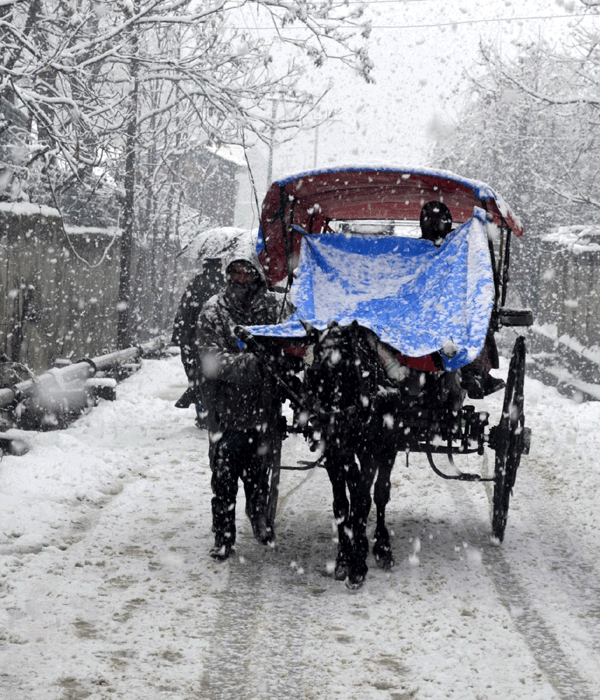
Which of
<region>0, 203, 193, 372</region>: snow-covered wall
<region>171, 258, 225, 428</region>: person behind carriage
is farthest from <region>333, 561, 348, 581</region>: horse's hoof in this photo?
<region>0, 203, 193, 372</region>: snow-covered wall

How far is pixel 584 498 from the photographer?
828 cm

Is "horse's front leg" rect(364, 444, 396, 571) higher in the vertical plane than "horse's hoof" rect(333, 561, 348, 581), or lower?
higher

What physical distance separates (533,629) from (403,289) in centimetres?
278

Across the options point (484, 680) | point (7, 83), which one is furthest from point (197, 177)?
point (484, 680)

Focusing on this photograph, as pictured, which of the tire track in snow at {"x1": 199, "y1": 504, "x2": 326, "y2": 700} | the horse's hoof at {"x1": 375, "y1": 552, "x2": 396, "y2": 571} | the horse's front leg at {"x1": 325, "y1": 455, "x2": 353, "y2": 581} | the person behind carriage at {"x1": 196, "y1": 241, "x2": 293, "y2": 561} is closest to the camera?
the tire track in snow at {"x1": 199, "y1": 504, "x2": 326, "y2": 700}

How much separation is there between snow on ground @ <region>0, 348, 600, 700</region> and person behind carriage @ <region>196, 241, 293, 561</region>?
0.50 m

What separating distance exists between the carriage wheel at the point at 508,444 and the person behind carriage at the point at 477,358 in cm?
19

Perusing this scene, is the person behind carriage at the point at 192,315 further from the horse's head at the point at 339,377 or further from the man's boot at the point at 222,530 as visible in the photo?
the horse's head at the point at 339,377

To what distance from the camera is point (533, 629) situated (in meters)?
4.84

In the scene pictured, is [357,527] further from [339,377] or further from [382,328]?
[382,328]

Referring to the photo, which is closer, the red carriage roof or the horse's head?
the horse's head

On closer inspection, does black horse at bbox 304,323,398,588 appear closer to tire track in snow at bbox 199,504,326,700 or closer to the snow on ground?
the snow on ground

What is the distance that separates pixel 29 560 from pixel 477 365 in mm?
3437

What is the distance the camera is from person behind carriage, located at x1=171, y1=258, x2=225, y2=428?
10.4m
